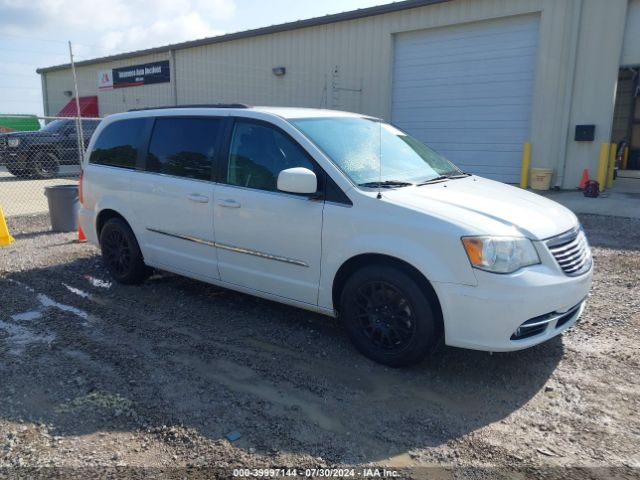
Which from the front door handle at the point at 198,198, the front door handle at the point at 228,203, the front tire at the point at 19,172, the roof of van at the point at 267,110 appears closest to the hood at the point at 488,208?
the roof of van at the point at 267,110

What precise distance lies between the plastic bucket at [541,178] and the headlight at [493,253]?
1008 centimetres

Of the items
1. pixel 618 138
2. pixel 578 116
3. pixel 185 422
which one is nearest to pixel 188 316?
pixel 185 422

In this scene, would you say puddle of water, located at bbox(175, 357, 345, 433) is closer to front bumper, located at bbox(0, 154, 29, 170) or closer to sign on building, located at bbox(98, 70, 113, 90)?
front bumper, located at bbox(0, 154, 29, 170)

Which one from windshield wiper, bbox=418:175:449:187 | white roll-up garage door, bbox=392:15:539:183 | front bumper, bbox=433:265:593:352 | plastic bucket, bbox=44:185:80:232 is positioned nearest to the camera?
front bumper, bbox=433:265:593:352

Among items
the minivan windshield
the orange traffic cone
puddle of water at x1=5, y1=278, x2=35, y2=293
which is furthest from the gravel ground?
the orange traffic cone

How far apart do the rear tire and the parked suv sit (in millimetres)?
10683

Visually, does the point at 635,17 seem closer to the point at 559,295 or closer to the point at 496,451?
the point at 559,295

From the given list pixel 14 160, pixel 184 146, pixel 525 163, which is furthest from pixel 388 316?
pixel 14 160

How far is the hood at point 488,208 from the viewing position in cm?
348

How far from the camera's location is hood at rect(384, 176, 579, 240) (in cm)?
348

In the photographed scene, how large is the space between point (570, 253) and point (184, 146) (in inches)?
135

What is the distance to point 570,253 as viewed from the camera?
146 inches

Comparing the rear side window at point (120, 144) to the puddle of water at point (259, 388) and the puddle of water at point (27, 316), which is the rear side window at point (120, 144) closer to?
the puddle of water at point (27, 316)

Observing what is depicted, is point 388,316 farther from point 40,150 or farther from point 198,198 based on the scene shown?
point 40,150
